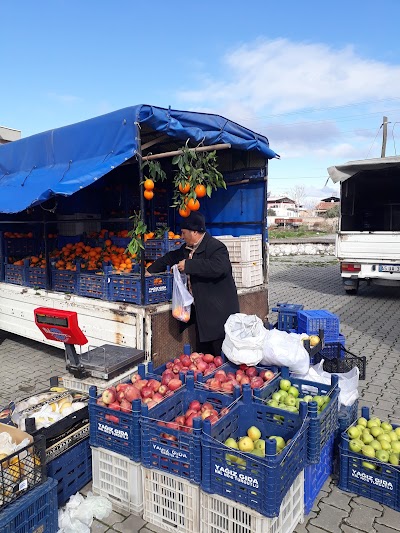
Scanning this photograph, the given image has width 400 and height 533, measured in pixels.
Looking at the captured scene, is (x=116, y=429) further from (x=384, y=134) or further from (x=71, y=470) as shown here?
(x=384, y=134)

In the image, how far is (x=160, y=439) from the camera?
109 inches

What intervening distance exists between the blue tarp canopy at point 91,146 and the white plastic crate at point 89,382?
1877mm

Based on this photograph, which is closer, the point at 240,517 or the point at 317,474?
the point at 240,517

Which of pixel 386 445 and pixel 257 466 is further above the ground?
pixel 257 466

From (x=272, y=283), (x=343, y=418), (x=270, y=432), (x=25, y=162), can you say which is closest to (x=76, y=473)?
(x=270, y=432)

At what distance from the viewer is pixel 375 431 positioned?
337 centimetres

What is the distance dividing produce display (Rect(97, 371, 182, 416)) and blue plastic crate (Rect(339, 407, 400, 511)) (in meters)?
1.45

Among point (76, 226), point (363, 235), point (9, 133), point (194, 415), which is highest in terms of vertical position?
point (9, 133)

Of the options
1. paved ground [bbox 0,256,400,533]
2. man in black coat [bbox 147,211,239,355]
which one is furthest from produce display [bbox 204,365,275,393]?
paved ground [bbox 0,256,400,533]

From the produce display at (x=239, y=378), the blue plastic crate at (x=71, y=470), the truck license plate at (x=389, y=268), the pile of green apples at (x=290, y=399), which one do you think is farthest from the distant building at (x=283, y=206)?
the blue plastic crate at (x=71, y=470)

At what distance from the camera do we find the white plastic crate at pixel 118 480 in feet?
9.70

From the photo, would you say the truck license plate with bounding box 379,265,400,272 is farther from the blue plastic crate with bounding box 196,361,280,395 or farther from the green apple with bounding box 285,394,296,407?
the green apple with bounding box 285,394,296,407

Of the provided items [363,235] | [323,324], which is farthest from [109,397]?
[363,235]

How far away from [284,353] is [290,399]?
1.81 feet
